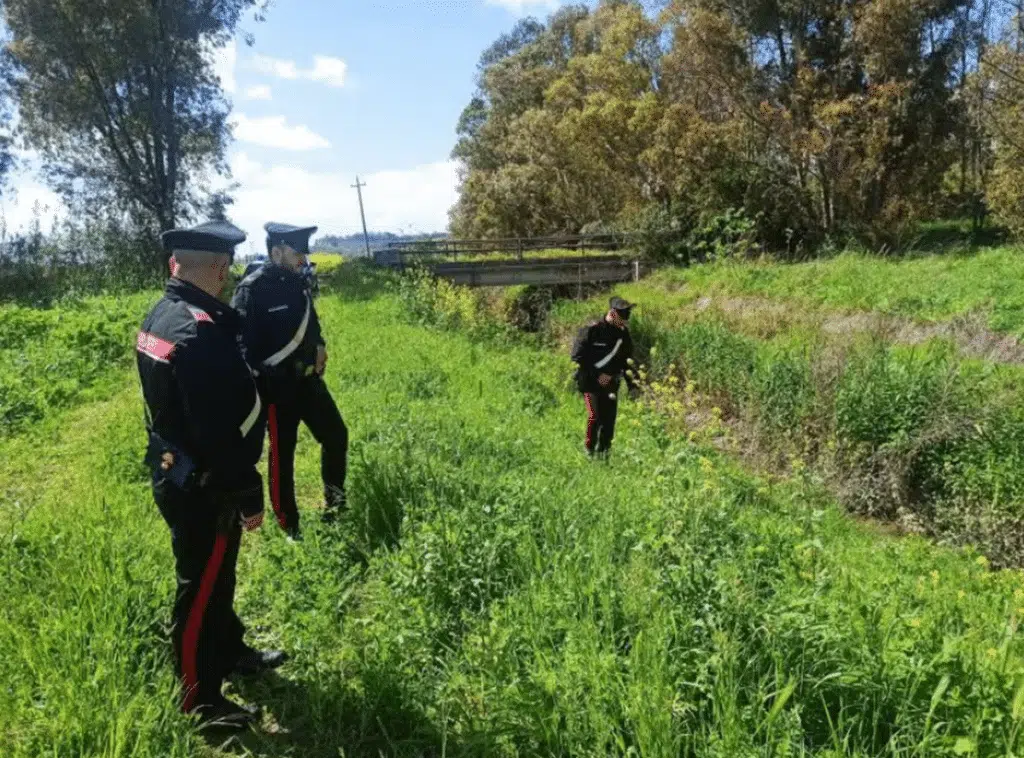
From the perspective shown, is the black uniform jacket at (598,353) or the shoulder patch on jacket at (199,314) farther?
the black uniform jacket at (598,353)

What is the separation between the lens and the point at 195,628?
291 cm

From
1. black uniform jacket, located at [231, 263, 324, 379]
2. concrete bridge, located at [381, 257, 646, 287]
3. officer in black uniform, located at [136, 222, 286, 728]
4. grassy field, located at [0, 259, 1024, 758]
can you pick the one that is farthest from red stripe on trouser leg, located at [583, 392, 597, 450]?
concrete bridge, located at [381, 257, 646, 287]

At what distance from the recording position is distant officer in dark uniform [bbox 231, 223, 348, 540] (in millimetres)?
4379

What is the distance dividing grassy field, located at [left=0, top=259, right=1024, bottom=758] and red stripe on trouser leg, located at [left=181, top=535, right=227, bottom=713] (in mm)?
81

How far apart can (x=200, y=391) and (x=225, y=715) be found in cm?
138

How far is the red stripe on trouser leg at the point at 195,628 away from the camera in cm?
287

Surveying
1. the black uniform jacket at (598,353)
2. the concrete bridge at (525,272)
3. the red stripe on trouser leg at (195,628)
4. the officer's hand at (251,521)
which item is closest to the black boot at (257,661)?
the red stripe on trouser leg at (195,628)

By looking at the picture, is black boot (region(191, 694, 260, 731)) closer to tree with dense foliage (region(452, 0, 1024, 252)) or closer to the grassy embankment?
the grassy embankment

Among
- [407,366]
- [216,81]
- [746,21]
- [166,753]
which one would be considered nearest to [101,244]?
[216,81]

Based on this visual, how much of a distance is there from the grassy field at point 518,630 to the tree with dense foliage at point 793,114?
18739 millimetres

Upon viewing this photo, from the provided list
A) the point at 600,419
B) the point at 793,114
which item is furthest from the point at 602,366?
the point at 793,114

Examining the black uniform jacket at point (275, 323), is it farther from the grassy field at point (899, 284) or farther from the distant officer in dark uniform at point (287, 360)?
the grassy field at point (899, 284)

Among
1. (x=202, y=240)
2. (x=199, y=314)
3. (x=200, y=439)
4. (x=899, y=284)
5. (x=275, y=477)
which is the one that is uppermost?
(x=202, y=240)

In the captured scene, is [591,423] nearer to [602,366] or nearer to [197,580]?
[602,366]
